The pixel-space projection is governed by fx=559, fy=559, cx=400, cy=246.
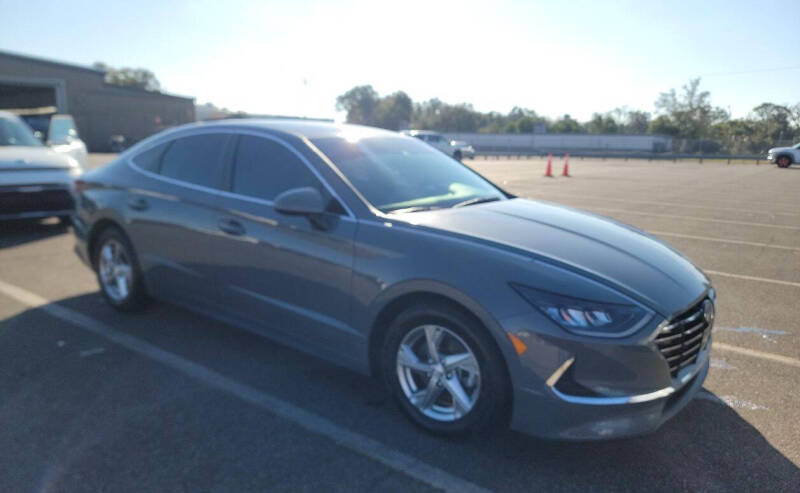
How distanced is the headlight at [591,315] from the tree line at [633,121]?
726 centimetres

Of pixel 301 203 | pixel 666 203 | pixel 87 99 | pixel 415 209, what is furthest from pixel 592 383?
pixel 87 99

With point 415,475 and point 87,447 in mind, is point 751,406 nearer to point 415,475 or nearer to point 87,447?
point 415,475

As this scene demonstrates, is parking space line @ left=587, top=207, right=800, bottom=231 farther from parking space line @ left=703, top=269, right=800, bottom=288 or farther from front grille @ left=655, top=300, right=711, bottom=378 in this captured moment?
front grille @ left=655, top=300, right=711, bottom=378

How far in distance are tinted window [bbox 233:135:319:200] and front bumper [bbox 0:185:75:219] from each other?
5.54m

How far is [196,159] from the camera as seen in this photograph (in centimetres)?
419

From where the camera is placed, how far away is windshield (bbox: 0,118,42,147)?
28.5 feet

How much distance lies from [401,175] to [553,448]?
1.91m

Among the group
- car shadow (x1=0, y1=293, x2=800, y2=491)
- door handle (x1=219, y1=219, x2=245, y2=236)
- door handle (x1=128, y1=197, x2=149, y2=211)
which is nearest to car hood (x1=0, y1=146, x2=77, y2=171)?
door handle (x1=128, y1=197, x2=149, y2=211)

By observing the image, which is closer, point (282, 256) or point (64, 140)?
point (282, 256)

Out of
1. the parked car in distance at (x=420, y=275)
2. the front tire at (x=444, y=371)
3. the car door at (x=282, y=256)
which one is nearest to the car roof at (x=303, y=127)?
the parked car in distance at (x=420, y=275)

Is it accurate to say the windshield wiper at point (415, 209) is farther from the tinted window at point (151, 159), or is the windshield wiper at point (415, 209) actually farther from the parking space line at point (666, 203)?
the parking space line at point (666, 203)

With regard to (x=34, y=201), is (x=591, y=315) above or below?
above

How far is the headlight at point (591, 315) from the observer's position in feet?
7.92

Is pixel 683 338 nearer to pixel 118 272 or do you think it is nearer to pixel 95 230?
pixel 118 272
